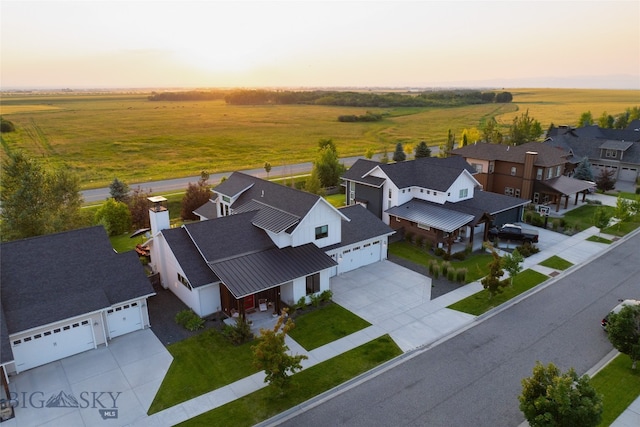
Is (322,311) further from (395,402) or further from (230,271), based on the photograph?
(395,402)

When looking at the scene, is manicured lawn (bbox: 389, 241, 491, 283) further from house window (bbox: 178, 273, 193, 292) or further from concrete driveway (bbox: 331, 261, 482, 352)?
house window (bbox: 178, 273, 193, 292)

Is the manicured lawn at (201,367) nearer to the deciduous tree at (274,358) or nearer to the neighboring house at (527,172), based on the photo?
the deciduous tree at (274,358)

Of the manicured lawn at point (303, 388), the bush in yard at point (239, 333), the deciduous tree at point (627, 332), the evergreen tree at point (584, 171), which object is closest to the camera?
the manicured lawn at point (303, 388)

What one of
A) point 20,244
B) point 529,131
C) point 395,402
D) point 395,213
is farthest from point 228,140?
point 395,402

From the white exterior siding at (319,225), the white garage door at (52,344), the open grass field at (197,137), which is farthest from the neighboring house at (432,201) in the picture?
the open grass field at (197,137)

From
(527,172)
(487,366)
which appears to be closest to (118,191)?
(487,366)

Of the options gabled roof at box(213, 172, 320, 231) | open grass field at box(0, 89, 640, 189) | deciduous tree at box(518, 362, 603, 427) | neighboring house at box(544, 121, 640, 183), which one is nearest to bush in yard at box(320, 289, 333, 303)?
gabled roof at box(213, 172, 320, 231)
